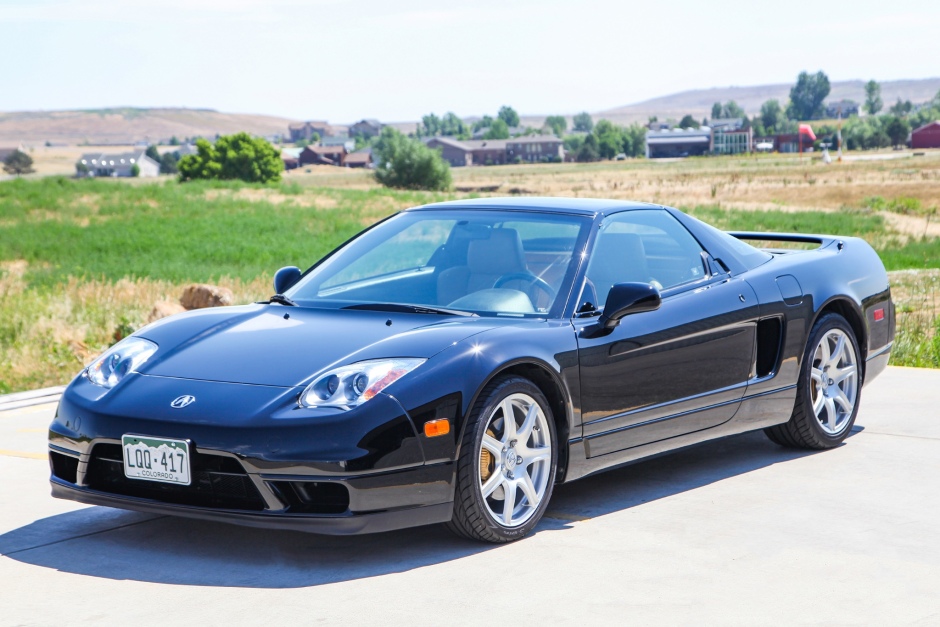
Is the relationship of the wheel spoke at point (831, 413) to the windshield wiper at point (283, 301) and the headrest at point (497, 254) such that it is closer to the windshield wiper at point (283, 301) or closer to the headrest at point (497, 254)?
the headrest at point (497, 254)

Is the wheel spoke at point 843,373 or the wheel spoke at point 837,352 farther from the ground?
the wheel spoke at point 837,352

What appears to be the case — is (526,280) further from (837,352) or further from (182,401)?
(837,352)

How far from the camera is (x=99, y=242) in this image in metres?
35.2

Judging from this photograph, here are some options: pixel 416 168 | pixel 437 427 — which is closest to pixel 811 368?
pixel 437 427

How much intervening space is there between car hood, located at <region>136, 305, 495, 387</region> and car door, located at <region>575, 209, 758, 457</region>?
0.61 metres

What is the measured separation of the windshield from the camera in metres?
5.43

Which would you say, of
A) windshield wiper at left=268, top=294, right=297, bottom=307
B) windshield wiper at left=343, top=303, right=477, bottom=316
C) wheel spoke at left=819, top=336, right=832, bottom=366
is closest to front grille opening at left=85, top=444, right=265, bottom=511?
windshield wiper at left=343, top=303, right=477, bottom=316

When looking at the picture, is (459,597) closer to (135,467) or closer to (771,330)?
(135,467)

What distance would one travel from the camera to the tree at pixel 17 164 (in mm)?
160000

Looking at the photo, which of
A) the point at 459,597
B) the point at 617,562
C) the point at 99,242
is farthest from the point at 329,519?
the point at 99,242

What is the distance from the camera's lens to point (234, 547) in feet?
15.8

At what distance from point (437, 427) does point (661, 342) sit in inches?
58.0

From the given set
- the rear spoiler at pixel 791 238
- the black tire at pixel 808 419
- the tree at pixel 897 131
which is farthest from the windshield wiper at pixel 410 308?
the tree at pixel 897 131

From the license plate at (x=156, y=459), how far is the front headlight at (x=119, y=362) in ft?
1.37
